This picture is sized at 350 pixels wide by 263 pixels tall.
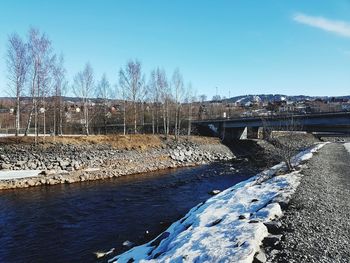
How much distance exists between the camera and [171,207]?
23.3 m

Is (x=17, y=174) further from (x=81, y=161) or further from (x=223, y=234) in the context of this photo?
(x=223, y=234)

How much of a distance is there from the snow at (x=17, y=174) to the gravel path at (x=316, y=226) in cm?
2344

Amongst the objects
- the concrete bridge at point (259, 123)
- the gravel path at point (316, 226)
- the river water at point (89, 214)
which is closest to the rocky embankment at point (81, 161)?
the river water at point (89, 214)

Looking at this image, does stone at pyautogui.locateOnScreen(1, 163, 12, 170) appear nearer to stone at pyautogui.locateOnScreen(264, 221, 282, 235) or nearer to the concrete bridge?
stone at pyautogui.locateOnScreen(264, 221, 282, 235)

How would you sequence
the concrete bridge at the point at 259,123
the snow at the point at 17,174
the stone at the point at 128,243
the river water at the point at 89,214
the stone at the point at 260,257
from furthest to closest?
the concrete bridge at the point at 259,123 → the snow at the point at 17,174 → the river water at the point at 89,214 → the stone at the point at 128,243 → the stone at the point at 260,257

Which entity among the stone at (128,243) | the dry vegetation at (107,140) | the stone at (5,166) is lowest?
the stone at (128,243)

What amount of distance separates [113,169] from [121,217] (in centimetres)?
1741

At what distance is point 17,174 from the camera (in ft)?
103

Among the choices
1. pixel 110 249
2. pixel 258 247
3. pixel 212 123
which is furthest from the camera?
pixel 212 123

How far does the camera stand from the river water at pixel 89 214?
16.3 m

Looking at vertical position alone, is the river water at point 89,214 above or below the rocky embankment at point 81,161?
below

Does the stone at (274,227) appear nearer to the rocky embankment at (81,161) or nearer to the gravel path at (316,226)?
the gravel path at (316,226)

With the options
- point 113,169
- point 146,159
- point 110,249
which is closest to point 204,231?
point 110,249

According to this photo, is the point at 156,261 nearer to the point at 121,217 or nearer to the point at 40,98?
the point at 121,217
